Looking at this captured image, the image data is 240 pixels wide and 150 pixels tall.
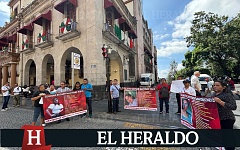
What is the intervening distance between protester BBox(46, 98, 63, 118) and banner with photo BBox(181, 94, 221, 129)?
186 inches

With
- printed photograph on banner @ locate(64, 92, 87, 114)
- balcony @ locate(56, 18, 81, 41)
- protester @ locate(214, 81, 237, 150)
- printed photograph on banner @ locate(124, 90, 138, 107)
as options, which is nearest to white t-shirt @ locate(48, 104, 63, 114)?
printed photograph on banner @ locate(64, 92, 87, 114)

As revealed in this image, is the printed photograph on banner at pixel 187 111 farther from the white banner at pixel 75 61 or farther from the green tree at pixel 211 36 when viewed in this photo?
the green tree at pixel 211 36

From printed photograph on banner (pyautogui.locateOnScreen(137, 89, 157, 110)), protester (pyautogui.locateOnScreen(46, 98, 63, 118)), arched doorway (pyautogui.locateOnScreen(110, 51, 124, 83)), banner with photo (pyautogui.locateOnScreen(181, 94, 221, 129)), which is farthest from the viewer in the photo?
arched doorway (pyautogui.locateOnScreen(110, 51, 124, 83))

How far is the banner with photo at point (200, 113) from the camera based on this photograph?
2.68m

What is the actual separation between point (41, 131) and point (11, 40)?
22027 millimetres

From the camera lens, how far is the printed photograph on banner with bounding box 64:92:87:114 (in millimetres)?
5457

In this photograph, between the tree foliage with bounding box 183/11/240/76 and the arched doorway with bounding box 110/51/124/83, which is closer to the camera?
the arched doorway with bounding box 110/51/124/83

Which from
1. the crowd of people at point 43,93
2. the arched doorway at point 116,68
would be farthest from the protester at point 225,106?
the arched doorway at point 116,68

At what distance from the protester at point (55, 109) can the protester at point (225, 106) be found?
5.30 meters

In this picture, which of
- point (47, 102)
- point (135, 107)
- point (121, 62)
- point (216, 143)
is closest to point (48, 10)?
point (121, 62)

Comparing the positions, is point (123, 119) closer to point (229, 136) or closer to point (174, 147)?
point (174, 147)

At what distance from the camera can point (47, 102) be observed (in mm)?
4840

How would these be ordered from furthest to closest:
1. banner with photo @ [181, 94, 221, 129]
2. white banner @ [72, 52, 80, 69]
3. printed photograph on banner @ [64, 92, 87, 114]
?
white banner @ [72, 52, 80, 69], printed photograph on banner @ [64, 92, 87, 114], banner with photo @ [181, 94, 221, 129]

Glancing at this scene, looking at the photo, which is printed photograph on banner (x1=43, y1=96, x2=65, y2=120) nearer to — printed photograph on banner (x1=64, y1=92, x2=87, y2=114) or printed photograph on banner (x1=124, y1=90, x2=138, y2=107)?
printed photograph on banner (x1=64, y1=92, x2=87, y2=114)
